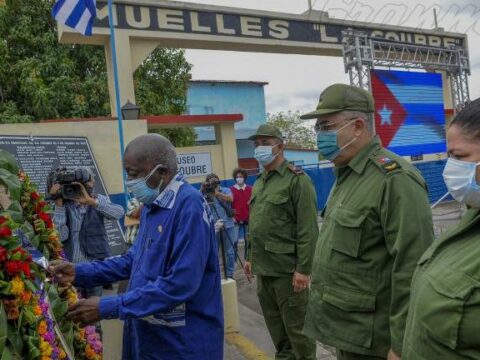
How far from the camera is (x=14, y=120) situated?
11242 millimetres

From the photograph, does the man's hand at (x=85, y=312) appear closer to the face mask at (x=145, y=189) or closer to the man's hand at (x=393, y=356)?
the face mask at (x=145, y=189)

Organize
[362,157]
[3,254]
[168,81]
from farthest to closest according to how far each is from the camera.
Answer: [168,81]
[362,157]
[3,254]

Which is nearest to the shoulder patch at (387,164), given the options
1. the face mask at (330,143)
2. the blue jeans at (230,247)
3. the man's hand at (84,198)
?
the face mask at (330,143)

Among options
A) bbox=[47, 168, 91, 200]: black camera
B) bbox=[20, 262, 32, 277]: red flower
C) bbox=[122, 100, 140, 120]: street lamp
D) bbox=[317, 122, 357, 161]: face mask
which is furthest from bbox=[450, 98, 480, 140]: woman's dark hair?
bbox=[122, 100, 140, 120]: street lamp

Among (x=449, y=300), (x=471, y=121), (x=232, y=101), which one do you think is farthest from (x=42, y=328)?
(x=232, y=101)

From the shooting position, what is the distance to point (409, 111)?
1049 centimetres

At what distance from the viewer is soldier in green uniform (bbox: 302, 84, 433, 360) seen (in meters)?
1.93

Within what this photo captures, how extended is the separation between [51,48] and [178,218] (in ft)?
38.6

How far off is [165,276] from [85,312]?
0.33 meters

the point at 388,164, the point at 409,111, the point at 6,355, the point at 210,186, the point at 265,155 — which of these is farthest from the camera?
the point at 409,111

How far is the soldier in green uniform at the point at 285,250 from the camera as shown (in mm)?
3191

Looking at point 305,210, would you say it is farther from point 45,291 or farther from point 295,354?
point 45,291

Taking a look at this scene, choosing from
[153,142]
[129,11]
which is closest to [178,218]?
[153,142]

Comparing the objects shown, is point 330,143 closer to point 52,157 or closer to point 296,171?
point 296,171
